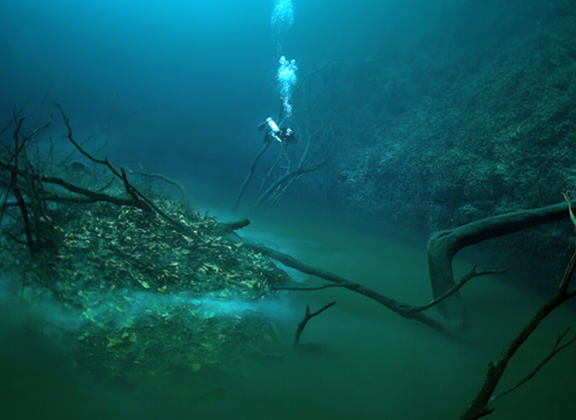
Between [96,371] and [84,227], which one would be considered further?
[84,227]

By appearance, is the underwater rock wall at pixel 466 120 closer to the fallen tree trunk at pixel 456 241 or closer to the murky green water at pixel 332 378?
the fallen tree trunk at pixel 456 241

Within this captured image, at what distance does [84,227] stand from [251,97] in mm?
14849

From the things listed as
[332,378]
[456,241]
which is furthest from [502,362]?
[456,241]

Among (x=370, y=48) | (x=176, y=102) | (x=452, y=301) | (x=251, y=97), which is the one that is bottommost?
(x=452, y=301)

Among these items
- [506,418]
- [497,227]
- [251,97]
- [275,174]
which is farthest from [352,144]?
[506,418]

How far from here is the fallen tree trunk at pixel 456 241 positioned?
14.5ft

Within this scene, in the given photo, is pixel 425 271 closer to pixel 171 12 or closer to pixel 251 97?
pixel 251 97

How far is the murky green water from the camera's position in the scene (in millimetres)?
2584

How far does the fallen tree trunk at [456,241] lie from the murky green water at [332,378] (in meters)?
0.33

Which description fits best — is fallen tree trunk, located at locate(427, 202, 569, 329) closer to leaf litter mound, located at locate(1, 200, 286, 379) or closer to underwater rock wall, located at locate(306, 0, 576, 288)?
underwater rock wall, located at locate(306, 0, 576, 288)

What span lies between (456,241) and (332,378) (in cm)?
250

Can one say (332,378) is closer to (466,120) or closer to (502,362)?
(502,362)

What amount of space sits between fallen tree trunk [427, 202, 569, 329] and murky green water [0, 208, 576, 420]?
326mm

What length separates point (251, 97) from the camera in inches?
724
